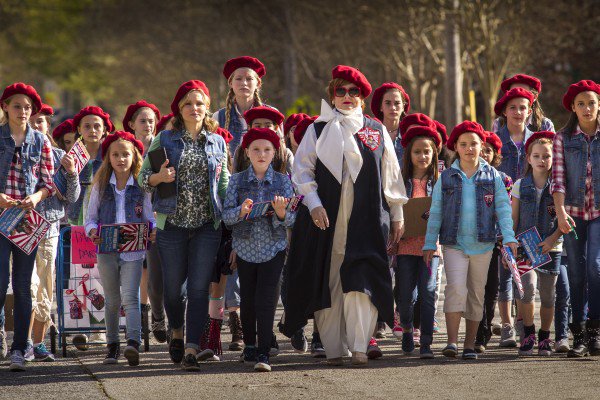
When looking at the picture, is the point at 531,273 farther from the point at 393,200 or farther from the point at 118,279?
the point at 118,279

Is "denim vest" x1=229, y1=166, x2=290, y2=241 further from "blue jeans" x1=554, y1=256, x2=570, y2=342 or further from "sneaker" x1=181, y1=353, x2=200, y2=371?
"blue jeans" x1=554, y1=256, x2=570, y2=342

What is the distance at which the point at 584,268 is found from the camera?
10141 mm

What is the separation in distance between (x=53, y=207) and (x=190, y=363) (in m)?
1.66

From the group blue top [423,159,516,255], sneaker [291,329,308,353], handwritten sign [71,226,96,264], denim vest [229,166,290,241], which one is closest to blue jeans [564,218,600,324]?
blue top [423,159,516,255]

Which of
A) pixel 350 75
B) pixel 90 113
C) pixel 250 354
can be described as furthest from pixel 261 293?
pixel 90 113

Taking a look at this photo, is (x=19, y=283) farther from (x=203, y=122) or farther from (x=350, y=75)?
(x=350, y=75)

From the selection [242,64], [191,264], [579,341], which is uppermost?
[242,64]

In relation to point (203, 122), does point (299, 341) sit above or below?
below

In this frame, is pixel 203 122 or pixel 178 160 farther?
pixel 203 122

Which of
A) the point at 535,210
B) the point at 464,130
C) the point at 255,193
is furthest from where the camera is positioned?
the point at 535,210

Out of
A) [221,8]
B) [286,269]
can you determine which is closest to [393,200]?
[286,269]

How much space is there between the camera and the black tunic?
962 centimetres

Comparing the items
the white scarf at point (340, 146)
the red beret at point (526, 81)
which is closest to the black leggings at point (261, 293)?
the white scarf at point (340, 146)

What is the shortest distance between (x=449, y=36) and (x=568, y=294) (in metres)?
13.8
